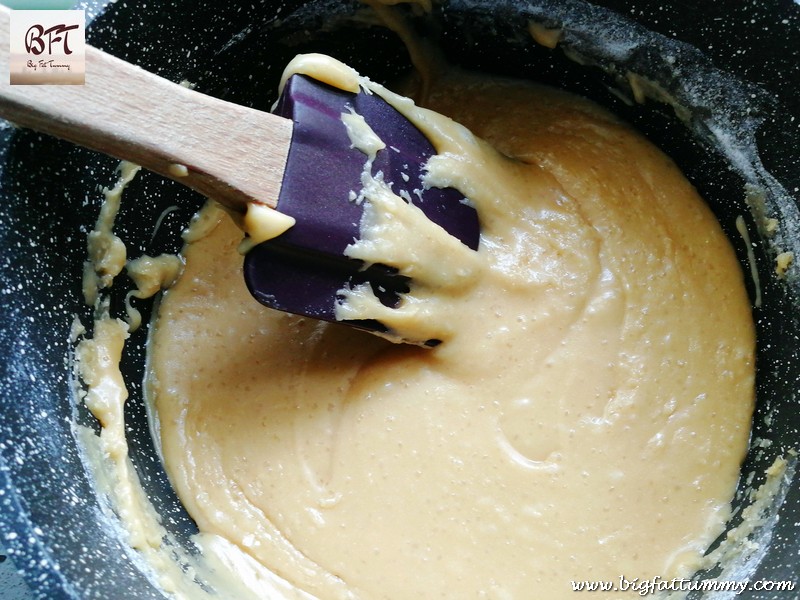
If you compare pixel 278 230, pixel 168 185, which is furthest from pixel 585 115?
pixel 168 185

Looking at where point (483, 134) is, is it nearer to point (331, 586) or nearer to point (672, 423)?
point (672, 423)

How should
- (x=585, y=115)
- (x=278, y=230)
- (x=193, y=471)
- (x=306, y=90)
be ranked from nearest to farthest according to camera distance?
(x=278, y=230)
(x=306, y=90)
(x=193, y=471)
(x=585, y=115)

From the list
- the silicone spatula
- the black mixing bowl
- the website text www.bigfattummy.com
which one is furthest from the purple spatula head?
the website text www.bigfattummy.com

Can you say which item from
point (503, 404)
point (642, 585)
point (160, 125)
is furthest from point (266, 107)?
point (642, 585)

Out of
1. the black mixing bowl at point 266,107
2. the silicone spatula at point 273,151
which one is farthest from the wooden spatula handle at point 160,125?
the black mixing bowl at point 266,107

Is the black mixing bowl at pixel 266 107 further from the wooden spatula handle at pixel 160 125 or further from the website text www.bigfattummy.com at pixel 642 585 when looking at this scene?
the wooden spatula handle at pixel 160 125

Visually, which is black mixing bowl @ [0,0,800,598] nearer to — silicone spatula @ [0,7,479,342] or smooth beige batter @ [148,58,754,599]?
smooth beige batter @ [148,58,754,599]

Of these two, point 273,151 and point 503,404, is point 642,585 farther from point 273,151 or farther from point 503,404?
point 273,151
